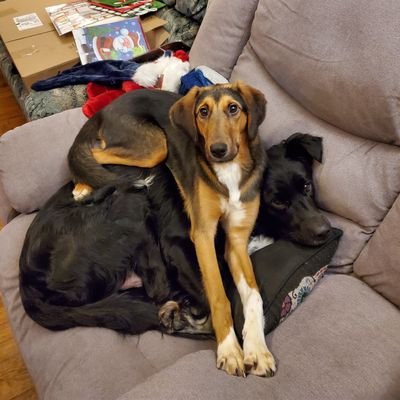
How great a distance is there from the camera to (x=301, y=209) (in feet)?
4.56

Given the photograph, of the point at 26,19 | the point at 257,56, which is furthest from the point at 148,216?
the point at 26,19

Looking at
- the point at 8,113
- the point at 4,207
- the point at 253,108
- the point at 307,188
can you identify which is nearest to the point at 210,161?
the point at 253,108

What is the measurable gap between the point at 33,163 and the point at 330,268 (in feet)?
4.07

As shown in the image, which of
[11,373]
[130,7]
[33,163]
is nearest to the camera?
[33,163]

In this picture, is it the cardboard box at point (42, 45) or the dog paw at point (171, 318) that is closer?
the dog paw at point (171, 318)

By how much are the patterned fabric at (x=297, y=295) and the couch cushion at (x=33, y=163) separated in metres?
1.07

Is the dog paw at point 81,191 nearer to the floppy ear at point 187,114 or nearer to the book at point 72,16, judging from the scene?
the floppy ear at point 187,114

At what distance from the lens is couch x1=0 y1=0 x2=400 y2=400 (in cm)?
104

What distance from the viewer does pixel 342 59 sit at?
1.32 metres

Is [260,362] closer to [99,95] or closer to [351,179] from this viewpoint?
[351,179]

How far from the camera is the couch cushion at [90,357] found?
1.16 meters

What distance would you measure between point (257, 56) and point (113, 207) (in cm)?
87

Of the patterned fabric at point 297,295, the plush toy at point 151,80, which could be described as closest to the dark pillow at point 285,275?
the patterned fabric at point 297,295

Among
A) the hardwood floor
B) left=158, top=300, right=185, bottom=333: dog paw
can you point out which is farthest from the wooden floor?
the hardwood floor
